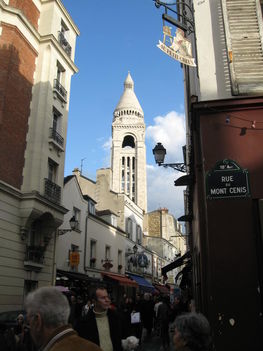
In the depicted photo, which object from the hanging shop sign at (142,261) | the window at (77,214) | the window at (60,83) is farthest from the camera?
the hanging shop sign at (142,261)

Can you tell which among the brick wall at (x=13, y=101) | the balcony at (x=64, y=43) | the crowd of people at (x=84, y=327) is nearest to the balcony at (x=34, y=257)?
the brick wall at (x=13, y=101)

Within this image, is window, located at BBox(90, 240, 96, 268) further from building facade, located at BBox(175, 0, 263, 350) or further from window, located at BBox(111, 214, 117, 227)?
building facade, located at BBox(175, 0, 263, 350)

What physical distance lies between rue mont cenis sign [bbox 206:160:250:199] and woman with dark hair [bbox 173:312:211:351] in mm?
4523

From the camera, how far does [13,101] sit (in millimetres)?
17453

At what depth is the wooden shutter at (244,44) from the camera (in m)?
7.90

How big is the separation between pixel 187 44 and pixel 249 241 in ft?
14.2

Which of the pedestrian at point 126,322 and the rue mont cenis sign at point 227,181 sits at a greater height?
the rue mont cenis sign at point 227,181

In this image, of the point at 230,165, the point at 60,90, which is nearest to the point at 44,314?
the point at 230,165

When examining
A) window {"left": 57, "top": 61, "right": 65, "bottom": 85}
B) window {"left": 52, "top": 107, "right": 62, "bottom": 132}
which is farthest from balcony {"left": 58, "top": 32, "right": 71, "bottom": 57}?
window {"left": 52, "top": 107, "right": 62, "bottom": 132}

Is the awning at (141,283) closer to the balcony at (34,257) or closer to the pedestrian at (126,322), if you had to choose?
the balcony at (34,257)

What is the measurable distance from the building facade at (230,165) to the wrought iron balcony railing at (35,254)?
37.7 feet

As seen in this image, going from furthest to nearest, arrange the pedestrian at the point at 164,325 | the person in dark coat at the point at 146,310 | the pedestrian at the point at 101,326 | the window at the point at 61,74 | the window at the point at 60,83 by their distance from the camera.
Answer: the window at the point at 61,74 → the window at the point at 60,83 → the person in dark coat at the point at 146,310 → the pedestrian at the point at 164,325 → the pedestrian at the point at 101,326

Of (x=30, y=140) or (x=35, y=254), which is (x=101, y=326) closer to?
(x=35, y=254)

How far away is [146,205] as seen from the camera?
8031 centimetres
